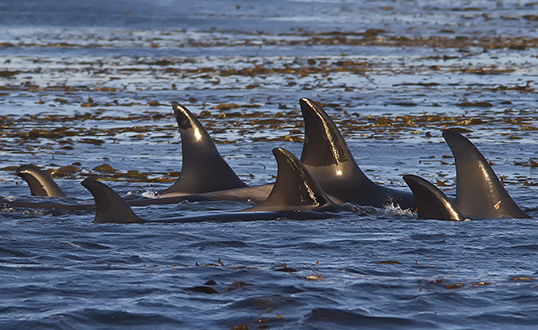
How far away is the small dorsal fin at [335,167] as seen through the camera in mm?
9117

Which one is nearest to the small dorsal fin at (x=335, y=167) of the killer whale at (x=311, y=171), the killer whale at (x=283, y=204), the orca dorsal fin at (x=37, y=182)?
the killer whale at (x=311, y=171)

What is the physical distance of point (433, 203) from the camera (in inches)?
310

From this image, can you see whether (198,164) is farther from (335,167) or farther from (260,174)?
(260,174)

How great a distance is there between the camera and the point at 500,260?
265 inches

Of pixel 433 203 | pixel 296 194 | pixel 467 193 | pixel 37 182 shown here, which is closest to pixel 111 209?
pixel 296 194

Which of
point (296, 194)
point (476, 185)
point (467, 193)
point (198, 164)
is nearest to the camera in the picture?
point (476, 185)

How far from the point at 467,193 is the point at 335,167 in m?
1.71

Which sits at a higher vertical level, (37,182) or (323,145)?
(323,145)

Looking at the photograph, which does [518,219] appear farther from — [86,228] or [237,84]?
[237,84]

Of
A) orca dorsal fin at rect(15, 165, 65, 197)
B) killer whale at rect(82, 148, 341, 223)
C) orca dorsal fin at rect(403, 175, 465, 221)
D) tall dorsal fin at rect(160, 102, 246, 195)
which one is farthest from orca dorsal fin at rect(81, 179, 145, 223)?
orca dorsal fin at rect(403, 175, 465, 221)

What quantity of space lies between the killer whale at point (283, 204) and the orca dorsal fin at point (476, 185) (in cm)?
128

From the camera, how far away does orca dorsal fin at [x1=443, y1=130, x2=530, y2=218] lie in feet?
25.9

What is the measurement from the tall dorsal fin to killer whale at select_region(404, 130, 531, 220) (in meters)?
2.81

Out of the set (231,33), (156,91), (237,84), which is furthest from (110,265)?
(231,33)
